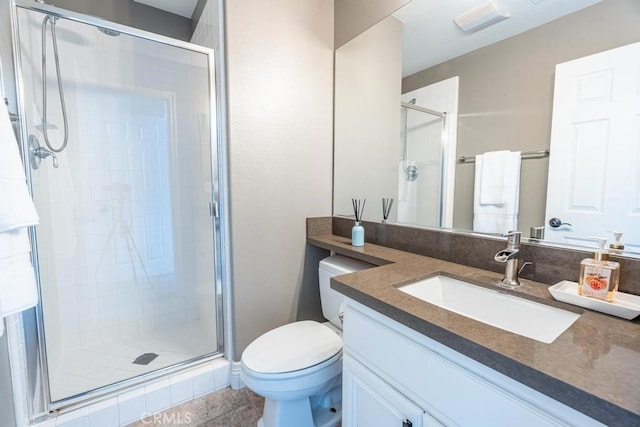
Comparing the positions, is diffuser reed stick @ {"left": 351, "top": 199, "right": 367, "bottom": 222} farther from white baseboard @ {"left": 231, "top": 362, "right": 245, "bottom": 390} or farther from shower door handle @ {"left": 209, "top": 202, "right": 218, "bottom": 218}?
white baseboard @ {"left": 231, "top": 362, "right": 245, "bottom": 390}

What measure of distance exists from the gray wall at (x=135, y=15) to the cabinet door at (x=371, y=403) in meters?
2.65

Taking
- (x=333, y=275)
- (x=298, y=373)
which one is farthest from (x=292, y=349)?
(x=333, y=275)

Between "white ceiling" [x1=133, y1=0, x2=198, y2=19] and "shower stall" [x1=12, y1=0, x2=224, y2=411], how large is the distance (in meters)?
0.43

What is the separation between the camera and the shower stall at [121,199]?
1.59 m

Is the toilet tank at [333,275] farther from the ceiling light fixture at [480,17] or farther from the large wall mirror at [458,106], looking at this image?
the ceiling light fixture at [480,17]

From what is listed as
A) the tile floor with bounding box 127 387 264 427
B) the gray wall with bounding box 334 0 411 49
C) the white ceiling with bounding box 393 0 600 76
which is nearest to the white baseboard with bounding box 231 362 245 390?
the tile floor with bounding box 127 387 264 427

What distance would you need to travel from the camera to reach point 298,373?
1.10 meters

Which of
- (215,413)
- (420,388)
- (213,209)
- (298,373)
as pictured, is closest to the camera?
(420,388)

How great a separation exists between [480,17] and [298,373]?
64.2 inches

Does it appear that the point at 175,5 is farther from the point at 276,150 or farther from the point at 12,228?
the point at 12,228

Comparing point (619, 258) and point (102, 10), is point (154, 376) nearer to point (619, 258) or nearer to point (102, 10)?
point (619, 258)

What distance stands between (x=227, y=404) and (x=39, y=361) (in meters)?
0.90

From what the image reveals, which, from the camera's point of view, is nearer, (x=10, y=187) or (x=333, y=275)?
(x=10, y=187)

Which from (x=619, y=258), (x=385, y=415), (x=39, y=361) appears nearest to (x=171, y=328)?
(x=39, y=361)
